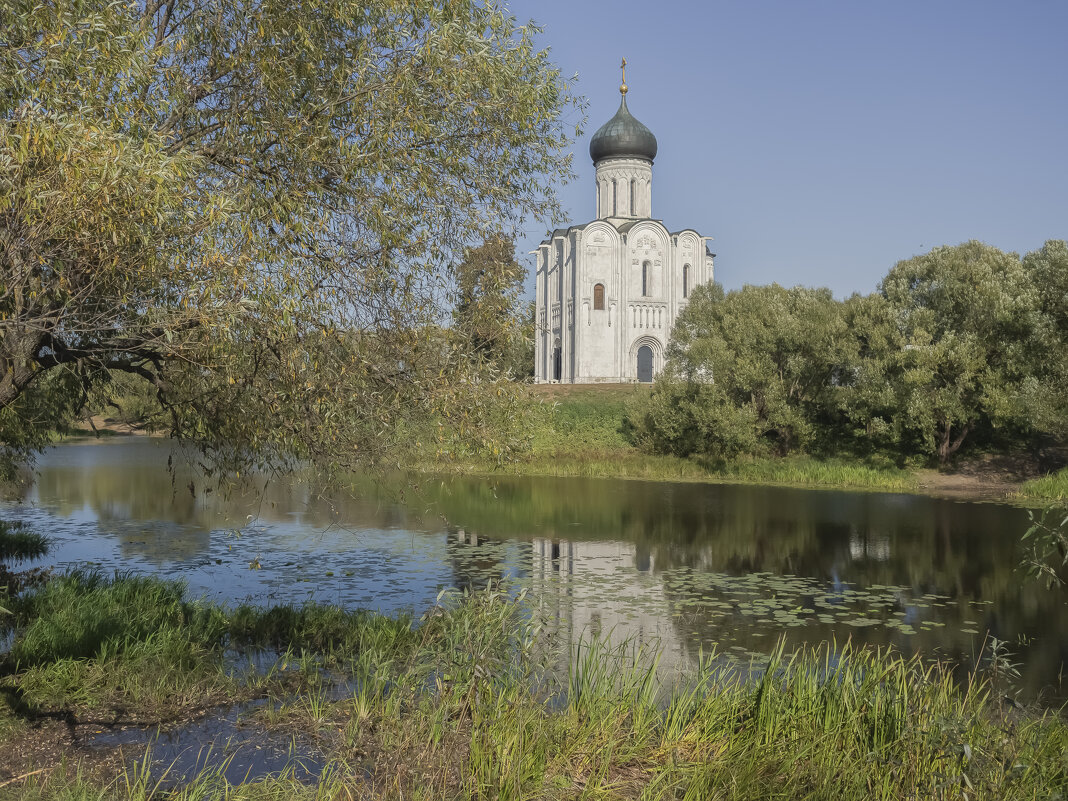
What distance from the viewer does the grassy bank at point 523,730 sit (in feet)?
15.1

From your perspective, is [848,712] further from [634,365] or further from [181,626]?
→ [634,365]

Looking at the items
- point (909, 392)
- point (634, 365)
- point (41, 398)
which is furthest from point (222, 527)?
point (634, 365)

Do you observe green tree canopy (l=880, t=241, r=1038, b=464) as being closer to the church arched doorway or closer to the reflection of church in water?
the reflection of church in water

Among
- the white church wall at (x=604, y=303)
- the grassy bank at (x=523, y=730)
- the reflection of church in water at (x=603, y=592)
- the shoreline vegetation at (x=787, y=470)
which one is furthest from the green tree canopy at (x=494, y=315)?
the white church wall at (x=604, y=303)

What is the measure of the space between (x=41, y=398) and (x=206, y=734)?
18.3ft

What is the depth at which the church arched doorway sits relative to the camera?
51.3 m

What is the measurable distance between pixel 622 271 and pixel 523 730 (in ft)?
150

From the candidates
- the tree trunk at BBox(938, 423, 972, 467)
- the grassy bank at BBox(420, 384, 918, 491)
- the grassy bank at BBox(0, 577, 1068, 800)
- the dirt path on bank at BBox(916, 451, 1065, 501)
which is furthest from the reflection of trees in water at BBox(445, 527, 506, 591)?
the tree trunk at BBox(938, 423, 972, 467)

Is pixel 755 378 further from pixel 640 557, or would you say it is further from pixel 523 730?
pixel 523 730

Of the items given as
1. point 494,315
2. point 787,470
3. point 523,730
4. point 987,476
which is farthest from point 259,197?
point 987,476

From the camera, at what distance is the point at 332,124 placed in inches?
260

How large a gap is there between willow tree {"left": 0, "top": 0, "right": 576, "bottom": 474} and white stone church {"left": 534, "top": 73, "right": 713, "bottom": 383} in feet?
137

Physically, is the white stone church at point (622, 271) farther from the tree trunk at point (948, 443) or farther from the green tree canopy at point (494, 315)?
the green tree canopy at point (494, 315)

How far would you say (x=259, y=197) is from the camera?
19.7ft
